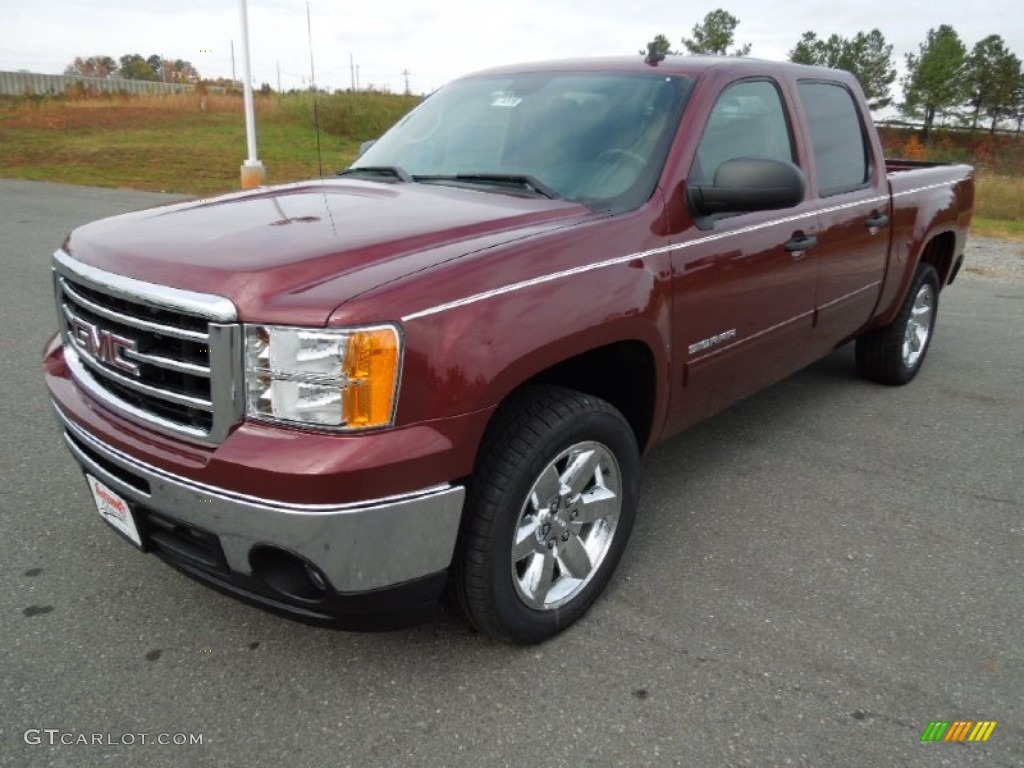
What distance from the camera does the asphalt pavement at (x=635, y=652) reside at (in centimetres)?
225

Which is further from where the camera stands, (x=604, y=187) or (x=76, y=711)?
(x=604, y=187)

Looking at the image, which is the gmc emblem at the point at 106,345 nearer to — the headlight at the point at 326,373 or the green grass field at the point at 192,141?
the headlight at the point at 326,373

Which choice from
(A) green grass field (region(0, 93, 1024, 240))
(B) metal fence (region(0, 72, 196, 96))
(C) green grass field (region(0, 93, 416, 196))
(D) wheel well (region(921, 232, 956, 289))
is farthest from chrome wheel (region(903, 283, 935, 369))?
(B) metal fence (region(0, 72, 196, 96))

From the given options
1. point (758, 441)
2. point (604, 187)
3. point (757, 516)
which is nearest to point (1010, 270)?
point (758, 441)

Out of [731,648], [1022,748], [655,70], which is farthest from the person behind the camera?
[655,70]

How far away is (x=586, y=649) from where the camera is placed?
Answer: 2.66m

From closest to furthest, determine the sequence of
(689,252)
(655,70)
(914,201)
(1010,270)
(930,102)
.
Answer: (689,252) < (655,70) < (914,201) < (1010,270) < (930,102)

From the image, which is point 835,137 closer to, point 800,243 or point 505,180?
point 800,243

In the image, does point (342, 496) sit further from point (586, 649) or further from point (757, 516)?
A: point (757, 516)

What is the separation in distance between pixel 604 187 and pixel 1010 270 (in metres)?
8.50

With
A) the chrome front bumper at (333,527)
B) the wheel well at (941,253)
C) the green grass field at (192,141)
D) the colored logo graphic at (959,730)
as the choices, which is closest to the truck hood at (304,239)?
the chrome front bumper at (333,527)

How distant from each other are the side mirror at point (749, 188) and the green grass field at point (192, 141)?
11865 millimetres

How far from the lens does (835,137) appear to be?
4250 mm

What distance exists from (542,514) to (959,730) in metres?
1.29
